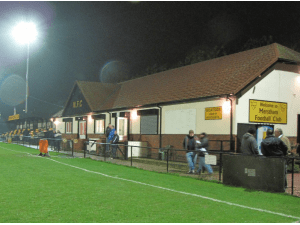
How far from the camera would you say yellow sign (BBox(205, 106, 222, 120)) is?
16281mm

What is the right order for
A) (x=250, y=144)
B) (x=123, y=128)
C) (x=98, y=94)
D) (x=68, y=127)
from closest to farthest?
(x=250, y=144) → (x=123, y=128) → (x=98, y=94) → (x=68, y=127)

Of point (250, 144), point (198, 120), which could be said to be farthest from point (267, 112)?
point (250, 144)

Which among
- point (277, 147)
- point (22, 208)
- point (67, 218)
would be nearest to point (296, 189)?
point (277, 147)

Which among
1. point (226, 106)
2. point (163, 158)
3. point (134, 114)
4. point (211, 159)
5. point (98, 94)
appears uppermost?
point (98, 94)

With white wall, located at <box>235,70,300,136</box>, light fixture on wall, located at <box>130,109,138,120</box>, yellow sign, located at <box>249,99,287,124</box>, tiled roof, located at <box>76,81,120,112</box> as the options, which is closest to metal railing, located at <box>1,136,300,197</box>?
yellow sign, located at <box>249,99,287,124</box>

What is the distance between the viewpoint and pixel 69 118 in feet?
112

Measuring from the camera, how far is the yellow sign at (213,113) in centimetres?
1628

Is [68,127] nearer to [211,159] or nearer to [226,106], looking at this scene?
[226,106]

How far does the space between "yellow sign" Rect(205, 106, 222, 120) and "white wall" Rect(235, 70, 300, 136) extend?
1091 mm

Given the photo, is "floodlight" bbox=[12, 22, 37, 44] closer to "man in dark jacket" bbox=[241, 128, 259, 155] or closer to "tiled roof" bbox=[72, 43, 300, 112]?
"tiled roof" bbox=[72, 43, 300, 112]

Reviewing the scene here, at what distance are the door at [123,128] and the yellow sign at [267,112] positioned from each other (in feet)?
33.3

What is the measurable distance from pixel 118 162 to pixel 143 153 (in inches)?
59.9

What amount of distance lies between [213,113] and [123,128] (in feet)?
31.0

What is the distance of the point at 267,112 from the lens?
54.8 ft
